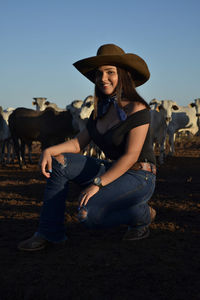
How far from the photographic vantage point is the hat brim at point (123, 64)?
3.14 m

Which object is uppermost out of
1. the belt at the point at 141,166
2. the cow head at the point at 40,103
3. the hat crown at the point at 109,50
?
the cow head at the point at 40,103

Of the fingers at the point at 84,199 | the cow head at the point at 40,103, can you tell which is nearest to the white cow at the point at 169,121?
the cow head at the point at 40,103

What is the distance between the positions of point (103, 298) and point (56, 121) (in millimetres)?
9728

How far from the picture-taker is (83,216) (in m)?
2.97

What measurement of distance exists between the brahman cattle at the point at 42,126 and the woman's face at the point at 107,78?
333 inches

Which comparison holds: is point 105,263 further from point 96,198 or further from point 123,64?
point 123,64

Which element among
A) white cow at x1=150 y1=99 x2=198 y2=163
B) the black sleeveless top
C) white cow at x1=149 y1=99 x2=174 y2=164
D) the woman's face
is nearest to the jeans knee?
the black sleeveless top

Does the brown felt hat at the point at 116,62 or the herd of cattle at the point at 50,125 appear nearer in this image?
the brown felt hat at the point at 116,62

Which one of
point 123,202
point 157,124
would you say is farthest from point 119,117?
point 157,124

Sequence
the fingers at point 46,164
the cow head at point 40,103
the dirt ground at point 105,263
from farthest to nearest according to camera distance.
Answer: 1. the cow head at point 40,103
2. the fingers at point 46,164
3. the dirt ground at point 105,263

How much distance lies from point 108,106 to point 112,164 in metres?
0.56

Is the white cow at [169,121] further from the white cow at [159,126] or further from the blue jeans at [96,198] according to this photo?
the blue jeans at [96,198]

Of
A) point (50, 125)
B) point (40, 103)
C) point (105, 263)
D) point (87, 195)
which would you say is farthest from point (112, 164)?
point (40, 103)

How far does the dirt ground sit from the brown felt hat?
164 cm
